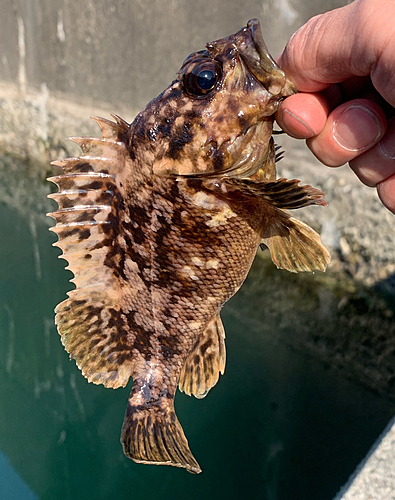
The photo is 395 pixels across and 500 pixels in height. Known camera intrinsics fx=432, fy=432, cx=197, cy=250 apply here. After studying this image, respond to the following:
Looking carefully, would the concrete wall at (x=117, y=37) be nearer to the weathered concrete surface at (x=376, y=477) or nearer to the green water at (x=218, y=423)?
A: the green water at (x=218, y=423)

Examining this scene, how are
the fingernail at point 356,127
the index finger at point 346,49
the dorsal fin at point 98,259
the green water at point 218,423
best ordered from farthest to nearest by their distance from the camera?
the green water at point 218,423, the dorsal fin at point 98,259, the fingernail at point 356,127, the index finger at point 346,49

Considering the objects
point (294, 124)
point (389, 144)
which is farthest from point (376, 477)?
point (294, 124)

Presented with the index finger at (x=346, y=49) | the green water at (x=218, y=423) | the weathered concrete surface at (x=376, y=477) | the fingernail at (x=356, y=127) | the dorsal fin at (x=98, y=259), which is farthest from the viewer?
the green water at (x=218, y=423)

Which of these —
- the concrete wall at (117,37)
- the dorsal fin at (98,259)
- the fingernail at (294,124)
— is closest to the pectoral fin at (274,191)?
the fingernail at (294,124)

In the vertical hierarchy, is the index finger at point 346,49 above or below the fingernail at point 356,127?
above

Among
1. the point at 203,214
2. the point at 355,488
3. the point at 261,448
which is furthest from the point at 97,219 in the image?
the point at 261,448

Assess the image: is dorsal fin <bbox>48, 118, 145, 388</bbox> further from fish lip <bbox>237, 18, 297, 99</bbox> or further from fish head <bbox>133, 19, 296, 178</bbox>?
fish lip <bbox>237, 18, 297, 99</bbox>

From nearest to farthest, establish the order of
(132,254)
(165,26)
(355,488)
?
(132,254) < (355,488) < (165,26)

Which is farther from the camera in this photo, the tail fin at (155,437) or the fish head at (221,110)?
the tail fin at (155,437)

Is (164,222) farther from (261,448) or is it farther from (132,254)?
(261,448)
